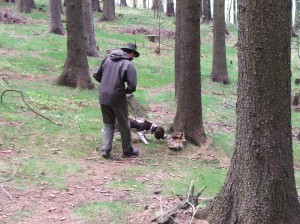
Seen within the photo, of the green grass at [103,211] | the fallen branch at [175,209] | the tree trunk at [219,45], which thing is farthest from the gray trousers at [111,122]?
the tree trunk at [219,45]

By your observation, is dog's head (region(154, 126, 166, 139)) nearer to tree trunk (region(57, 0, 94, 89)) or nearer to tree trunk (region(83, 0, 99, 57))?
tree trunk (region(57, 0, 94, 89))

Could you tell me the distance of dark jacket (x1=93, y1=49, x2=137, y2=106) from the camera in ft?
28.2

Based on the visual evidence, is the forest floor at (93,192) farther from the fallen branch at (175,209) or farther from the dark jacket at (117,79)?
the dark jacket at (117,79)

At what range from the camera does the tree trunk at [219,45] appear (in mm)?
19859

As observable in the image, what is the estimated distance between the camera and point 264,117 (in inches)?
170

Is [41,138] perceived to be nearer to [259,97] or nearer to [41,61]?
[259,97]

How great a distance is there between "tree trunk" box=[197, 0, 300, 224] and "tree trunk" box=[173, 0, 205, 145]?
5.46 metres

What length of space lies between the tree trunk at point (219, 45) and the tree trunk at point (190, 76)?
396 inches

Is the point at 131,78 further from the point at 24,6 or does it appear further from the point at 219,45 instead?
the point at 24,6

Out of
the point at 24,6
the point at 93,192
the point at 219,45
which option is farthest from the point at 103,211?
the point at 24,6

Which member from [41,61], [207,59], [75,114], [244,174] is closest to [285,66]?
[244,174]

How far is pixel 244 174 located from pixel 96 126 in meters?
6.39

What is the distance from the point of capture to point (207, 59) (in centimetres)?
2561

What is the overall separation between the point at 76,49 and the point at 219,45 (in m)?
7.99
